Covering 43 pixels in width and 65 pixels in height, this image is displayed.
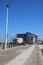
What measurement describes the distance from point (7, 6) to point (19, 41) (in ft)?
188

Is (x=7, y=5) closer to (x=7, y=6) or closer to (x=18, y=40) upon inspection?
(x=7, y=6)

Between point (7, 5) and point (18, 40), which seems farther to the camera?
point (18, 40)

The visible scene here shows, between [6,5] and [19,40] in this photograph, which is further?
[19,40]

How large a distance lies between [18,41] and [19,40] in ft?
2.82

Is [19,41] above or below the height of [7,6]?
below

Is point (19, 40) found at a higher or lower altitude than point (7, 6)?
lower

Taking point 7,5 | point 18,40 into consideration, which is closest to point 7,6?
point 7,5

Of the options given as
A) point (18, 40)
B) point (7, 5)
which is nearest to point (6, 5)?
point (7, 5)

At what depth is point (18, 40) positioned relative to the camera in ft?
350

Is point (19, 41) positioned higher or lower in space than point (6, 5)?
lower

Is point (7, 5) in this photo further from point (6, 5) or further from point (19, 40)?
point (19, 40)

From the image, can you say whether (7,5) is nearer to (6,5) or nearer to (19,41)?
(6,5)

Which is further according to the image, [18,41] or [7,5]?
[18,41]

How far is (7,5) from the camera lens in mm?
50938
